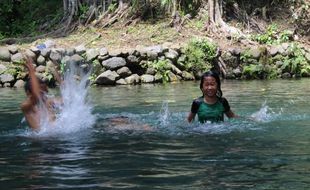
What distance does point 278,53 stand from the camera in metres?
18.7

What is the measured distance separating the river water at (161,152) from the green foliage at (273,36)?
30.7ft

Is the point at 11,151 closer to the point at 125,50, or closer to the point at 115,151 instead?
the point at 115,151

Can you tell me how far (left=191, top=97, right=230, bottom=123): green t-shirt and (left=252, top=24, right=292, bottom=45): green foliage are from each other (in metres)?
12.0

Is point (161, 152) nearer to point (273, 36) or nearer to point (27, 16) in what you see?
point (273, 36)

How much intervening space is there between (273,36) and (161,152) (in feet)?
48.6

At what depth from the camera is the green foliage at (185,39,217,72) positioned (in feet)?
59.4

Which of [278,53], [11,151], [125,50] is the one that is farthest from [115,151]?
[278,53]

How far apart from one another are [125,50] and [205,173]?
13.2m

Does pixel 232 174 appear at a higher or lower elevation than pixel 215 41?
lower

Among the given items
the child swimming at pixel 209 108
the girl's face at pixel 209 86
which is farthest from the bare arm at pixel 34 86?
the girl's face at pixel 209 86

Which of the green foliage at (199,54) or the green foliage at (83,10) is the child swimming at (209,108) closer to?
the green foliage at (199,54)

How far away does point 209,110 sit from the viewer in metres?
8.02

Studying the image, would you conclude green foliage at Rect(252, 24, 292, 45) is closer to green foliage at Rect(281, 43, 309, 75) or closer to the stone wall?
the stone wall

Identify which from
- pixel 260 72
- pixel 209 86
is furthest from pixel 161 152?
pixel 260 72
